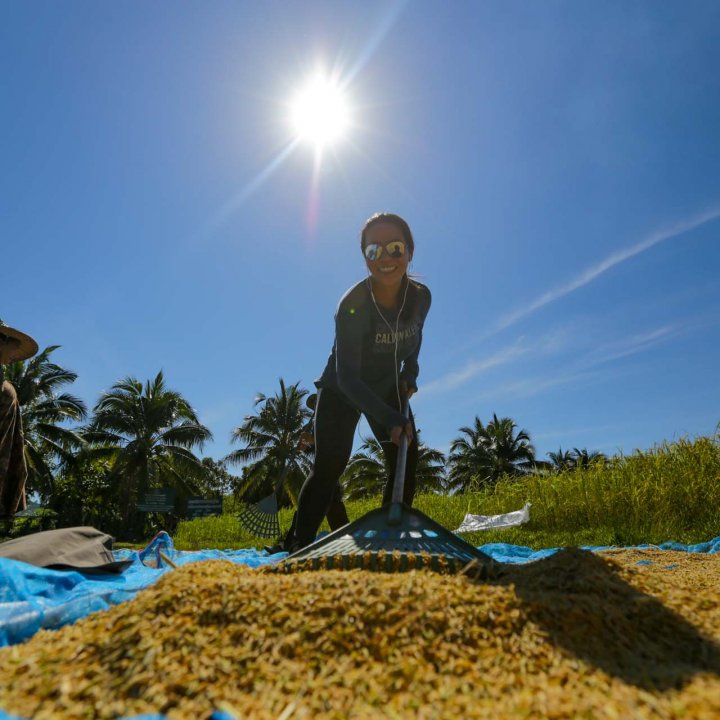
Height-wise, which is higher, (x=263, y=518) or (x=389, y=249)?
(x=389, y=249)

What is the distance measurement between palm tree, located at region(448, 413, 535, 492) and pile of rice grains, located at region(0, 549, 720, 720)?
33.0m

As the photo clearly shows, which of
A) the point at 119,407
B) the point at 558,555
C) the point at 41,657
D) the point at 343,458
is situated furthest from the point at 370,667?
the point at 119,407

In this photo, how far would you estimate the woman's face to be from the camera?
Answer: 2.53 metres

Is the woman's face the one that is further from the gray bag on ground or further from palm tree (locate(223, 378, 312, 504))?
palm tree (locate(223, 378, 312, 504))

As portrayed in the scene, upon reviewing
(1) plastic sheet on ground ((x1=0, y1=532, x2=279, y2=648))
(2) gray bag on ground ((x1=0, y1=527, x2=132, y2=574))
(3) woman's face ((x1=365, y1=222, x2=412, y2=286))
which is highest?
(3) woman's face ((x1=365, y1=222, x2=412, y2=286))

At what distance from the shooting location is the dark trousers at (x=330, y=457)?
2.53 meters

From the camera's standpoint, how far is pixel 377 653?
3.21 ft

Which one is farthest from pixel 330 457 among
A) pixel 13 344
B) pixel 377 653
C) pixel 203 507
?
pixel 203 507

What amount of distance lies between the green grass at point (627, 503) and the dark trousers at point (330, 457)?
3.51 metres

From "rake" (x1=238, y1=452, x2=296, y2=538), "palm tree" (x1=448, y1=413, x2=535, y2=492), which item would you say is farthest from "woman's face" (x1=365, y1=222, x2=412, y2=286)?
"palm tree" (x1=448, y1=413, x2=535, y2=492)

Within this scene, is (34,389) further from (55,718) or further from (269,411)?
(55,718)

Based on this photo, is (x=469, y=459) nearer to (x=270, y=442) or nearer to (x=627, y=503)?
(x=270, y=442)

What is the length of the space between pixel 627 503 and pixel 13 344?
7.12 m

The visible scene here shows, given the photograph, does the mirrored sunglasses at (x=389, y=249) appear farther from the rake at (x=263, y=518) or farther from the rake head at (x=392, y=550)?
the rake at (x=263, y=518)
